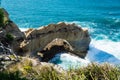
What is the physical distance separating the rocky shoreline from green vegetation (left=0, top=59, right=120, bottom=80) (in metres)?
13.2

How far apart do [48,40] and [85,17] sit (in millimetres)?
27443

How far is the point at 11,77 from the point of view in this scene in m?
17.8

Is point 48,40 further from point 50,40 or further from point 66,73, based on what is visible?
point 66,73

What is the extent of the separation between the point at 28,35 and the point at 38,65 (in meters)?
16.3

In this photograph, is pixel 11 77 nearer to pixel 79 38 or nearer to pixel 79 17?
pixel 79 38

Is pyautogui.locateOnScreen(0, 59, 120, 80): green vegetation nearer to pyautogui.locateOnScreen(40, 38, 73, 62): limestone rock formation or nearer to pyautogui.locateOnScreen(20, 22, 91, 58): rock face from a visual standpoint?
pyautogui.locateOnScreen(20, 22, 91, 58): rock face

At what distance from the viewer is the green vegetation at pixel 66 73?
57.0 ft

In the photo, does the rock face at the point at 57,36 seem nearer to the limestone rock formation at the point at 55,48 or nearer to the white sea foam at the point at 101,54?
the limestone rock formation at the point at 55,48

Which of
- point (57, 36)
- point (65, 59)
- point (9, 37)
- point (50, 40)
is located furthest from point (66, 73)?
point (57, 36)

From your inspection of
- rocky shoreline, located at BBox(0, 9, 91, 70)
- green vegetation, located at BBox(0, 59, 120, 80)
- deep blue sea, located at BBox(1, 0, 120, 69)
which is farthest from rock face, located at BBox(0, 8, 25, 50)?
green vegetation, located at BBox(0, 59, 120, 80)

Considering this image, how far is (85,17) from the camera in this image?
66000mm

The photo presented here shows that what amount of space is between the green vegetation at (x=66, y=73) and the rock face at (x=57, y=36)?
16570mm

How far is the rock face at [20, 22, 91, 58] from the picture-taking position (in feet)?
121

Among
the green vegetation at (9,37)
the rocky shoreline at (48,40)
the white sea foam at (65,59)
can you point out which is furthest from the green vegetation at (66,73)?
the white sea foam at (65,59)
